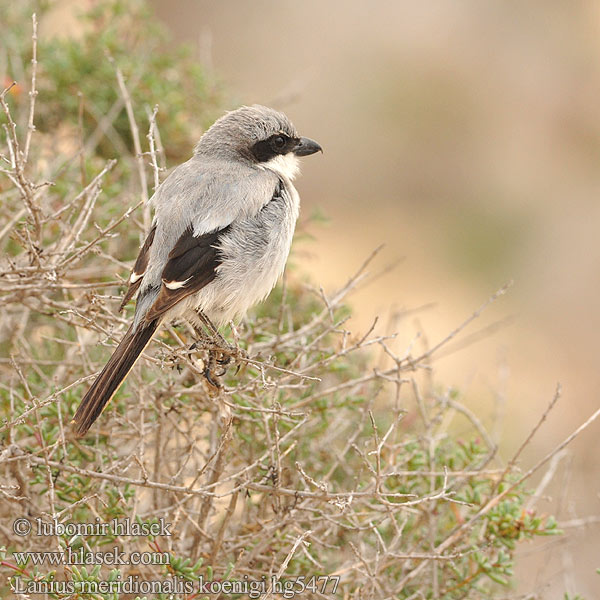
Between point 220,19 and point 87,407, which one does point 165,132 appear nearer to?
point 87,407

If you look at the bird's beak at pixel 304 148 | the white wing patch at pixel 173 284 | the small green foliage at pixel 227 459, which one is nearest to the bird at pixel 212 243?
the white wing patch at pixel 173 284

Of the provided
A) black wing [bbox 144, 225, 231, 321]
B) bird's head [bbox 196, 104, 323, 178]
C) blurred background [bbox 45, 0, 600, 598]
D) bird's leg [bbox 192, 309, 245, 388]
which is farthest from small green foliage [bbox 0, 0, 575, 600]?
blurred background [bbox 45, 0, 600, 598]

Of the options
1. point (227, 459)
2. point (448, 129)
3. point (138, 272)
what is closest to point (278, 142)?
point (138, 272)

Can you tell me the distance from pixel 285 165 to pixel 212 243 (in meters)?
0.70

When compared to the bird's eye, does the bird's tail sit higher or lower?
lower

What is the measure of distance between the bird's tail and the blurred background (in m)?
6.27

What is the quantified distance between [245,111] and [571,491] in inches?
167

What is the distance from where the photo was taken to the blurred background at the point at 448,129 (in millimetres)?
9461

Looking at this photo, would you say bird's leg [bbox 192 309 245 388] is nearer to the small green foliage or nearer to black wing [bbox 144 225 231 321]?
the small green foliage

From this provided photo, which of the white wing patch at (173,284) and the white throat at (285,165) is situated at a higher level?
the white throat at (285,165)

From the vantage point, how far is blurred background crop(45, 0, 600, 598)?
31.0 ft

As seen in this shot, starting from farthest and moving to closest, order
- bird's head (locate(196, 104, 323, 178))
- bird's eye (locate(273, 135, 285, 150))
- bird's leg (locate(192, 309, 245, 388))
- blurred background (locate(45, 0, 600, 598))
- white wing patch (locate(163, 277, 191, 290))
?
blurred background (locate(45, 0, 600, 598)) < bird's eye (locate(273, 135, 285, 150)) < bird's head (locate(196, 104, 323, 178)) < white wing patch (locate(163, 277, 191, 290)) < bird's leg (locate(192, 309, 245, 388))

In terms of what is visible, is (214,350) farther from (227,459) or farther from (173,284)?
(227,459)

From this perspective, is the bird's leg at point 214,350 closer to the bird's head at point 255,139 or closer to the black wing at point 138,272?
the black wing at point 138,272
